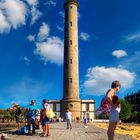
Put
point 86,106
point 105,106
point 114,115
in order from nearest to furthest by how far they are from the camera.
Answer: point 114,115
point 105,106
point 86,106

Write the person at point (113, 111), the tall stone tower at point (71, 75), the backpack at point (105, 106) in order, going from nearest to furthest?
the person at point (113, 111) → the backpack at point (105, 106) → the tall stone tower at point (71, 75)

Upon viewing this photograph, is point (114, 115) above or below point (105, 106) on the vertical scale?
below

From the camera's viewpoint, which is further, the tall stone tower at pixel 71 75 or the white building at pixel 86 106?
the white building at pixel 86 106

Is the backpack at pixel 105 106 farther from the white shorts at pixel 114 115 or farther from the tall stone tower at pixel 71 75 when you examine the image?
the tall stone tower at pixel 71 75

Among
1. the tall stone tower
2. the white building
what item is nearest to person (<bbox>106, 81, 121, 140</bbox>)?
the tall stone tower

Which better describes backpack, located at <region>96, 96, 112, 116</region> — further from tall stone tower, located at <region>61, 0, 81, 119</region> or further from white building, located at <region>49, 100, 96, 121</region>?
white building, located at <region>49, 100, 96, 121</region>

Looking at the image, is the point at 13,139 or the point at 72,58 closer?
the point at 13,139

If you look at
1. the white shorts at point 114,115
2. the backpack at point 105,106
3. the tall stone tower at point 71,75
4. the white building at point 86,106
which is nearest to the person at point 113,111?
the white shorts at point 114,115

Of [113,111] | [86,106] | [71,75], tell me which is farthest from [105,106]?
[86,106]

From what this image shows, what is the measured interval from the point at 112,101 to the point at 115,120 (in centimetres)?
53

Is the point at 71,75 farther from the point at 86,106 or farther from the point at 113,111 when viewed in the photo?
the point at 113,111

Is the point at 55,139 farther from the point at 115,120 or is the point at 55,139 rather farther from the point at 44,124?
the point at 115,120

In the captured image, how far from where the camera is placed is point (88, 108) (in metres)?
95.0

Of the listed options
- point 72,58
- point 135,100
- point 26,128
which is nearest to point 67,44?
point 72,58
